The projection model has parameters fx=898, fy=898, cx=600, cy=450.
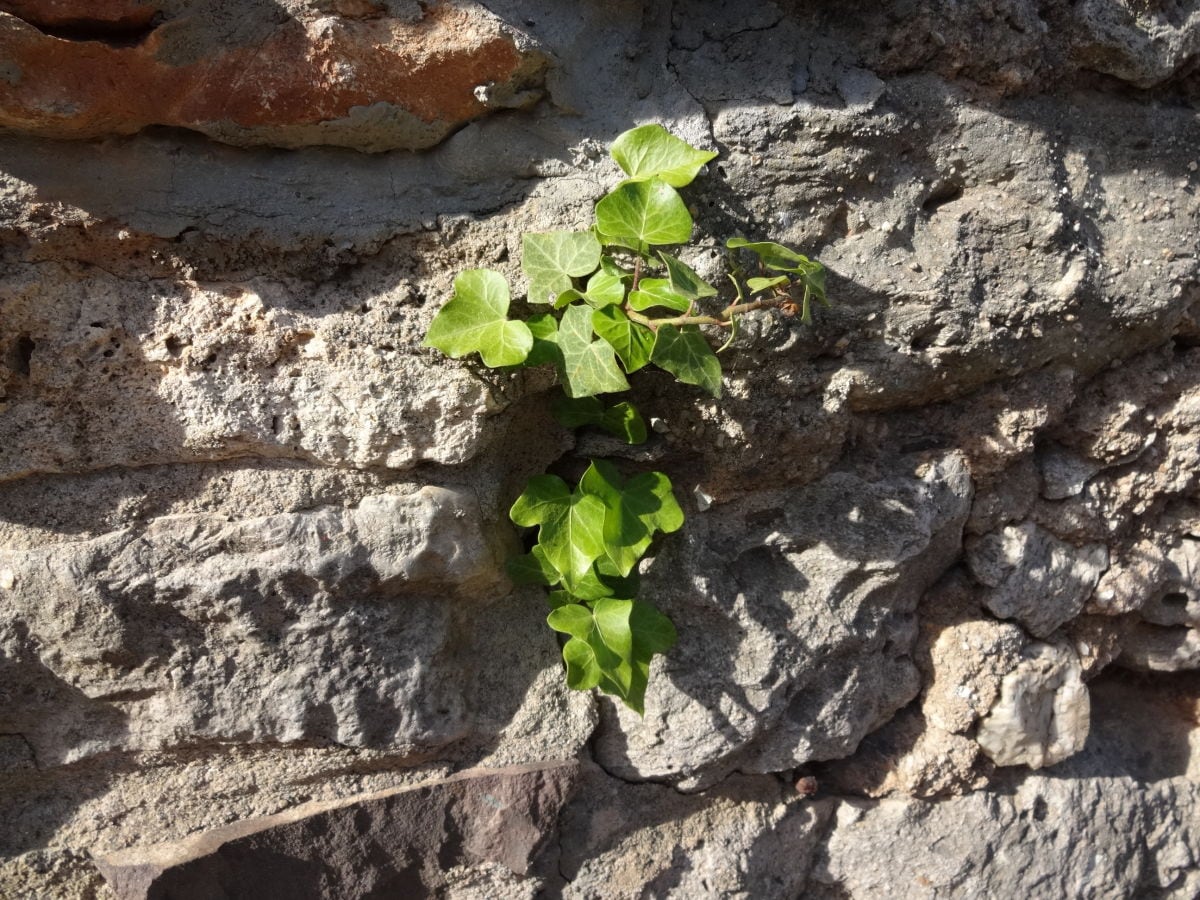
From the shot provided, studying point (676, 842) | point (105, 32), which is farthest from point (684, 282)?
point (676, 842)

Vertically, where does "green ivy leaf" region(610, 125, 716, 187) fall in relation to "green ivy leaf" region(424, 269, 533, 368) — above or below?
above

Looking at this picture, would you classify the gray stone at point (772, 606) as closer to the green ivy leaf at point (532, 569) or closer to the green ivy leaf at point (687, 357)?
Answer: the green ivy leaf at point (532, 569)

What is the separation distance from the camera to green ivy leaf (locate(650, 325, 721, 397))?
1.02 m

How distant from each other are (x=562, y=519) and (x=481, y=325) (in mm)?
277

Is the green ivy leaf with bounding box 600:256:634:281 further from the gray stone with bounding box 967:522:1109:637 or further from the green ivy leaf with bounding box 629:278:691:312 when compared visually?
the gray stone with bounding box 967:522:1109:637

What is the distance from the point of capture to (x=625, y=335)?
1032 mm

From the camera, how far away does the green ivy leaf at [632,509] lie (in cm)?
113

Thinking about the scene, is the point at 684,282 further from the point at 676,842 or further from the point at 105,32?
the point at 676,842

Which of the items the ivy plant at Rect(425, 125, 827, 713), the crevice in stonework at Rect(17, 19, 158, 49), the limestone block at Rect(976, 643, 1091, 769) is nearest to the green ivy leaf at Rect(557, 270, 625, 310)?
the ivy plant at Rect(425, 125, 827, 713)

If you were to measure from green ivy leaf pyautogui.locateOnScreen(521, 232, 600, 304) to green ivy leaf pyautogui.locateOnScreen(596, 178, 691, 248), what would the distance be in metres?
0.03

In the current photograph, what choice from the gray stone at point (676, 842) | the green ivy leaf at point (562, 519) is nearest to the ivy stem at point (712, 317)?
the green ivy leaf at point (562, 519)

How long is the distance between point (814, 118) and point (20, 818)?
137 centimetres

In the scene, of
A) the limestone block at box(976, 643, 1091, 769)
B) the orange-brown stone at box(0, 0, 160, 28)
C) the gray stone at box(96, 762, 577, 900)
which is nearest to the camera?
the orange-brown stone at box(0, 0, 160, 28)

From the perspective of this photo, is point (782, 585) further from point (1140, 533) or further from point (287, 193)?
point (287, 193)
